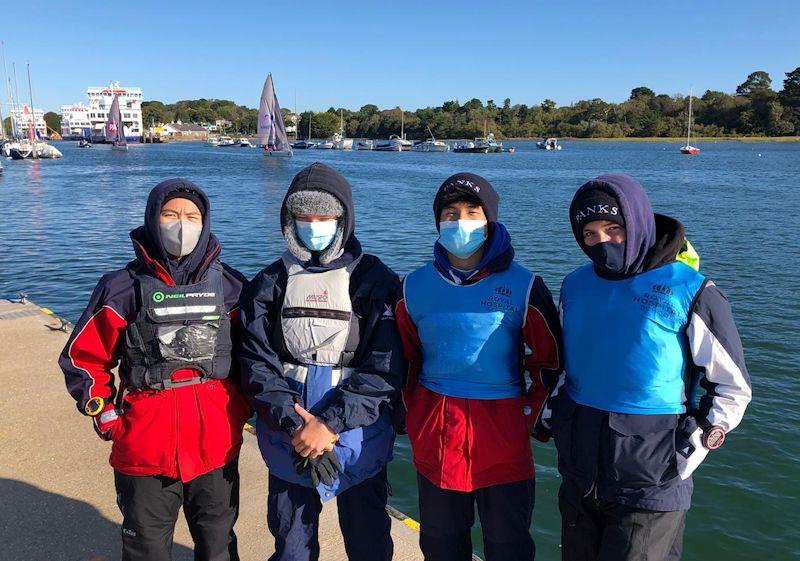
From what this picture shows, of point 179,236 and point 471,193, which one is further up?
point 471,193

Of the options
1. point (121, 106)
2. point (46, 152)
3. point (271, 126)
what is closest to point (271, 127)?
point (271, 126)

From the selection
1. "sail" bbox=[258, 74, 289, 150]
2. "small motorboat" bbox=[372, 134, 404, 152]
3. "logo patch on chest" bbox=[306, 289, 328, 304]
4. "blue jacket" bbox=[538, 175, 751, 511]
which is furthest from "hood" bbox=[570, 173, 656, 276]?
"small motorboat" bbox=[372, 134, 404, 152]

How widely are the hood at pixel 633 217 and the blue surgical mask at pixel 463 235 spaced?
18.8 inches

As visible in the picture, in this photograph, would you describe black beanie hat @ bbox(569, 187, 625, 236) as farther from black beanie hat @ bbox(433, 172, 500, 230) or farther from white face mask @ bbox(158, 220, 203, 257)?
white face mask @ bbox(158, 220, 203, 257)

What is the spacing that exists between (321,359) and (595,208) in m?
1.19

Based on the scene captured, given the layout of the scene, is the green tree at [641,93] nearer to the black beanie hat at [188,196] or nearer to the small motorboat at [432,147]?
the small motorboat at [432,147]

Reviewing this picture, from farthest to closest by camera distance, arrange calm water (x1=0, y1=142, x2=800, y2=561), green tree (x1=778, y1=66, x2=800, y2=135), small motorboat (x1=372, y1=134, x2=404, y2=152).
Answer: green tree (x1=778, y1=66, x2=800, y2=135), small motorboat (x1=372, y1=134, x2=404, y2=152), calm water (x1=0, y1=142, x2=800, y2=561)

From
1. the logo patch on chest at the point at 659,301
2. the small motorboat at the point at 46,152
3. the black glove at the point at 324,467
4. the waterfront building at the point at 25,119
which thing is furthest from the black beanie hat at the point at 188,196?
the waterfront building at the point at 25,119

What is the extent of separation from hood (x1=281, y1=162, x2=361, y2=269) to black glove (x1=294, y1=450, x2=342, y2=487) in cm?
75

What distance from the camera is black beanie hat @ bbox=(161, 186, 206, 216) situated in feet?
7.84

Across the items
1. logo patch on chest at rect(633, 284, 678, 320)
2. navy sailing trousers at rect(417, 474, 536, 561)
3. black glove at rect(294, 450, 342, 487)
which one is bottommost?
navy sailing trousers at rect(417, 474, 536, 561)

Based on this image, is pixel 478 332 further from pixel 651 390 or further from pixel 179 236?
pixel 179 236

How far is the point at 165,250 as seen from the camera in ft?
7.86

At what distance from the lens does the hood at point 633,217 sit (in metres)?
2.09
